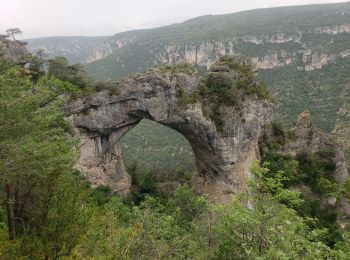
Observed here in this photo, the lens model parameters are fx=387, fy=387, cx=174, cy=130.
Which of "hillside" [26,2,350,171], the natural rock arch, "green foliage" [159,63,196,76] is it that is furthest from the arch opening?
"green foliage" [159,63,196,76]

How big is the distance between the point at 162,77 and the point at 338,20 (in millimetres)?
77263

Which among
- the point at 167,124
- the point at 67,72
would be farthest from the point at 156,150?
the point at 67,72

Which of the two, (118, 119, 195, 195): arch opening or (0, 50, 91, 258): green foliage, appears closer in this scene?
(0, 50, 91, 258): green foliage

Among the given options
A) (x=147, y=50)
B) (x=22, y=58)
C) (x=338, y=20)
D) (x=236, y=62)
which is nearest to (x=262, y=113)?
(x=236, y=62)

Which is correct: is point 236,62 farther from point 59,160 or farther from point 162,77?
point 59,160

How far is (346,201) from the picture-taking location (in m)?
25.8

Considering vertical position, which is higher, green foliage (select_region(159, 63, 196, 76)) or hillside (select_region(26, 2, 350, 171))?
green foliage (select_region(159, 63, 196, 76))

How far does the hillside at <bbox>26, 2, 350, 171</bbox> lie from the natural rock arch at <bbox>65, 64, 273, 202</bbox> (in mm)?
22623

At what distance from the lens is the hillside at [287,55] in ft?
181

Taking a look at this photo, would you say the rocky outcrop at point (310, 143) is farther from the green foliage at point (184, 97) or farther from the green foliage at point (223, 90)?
the green foliage at point (184, 97)

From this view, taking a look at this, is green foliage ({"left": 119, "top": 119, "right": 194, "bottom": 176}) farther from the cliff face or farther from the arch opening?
the cliff face

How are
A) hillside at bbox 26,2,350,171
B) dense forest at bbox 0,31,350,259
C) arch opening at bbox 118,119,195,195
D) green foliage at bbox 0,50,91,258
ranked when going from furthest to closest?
hillside at bbox 26,2,350,171 < arch opening at bbox 118,119,195,195 < green foliage at bbox 0,50,91,258 < dense forest at bbox 0,31,350,259

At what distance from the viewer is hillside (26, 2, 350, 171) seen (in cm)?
5503

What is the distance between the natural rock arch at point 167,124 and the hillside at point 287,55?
22623 mm
